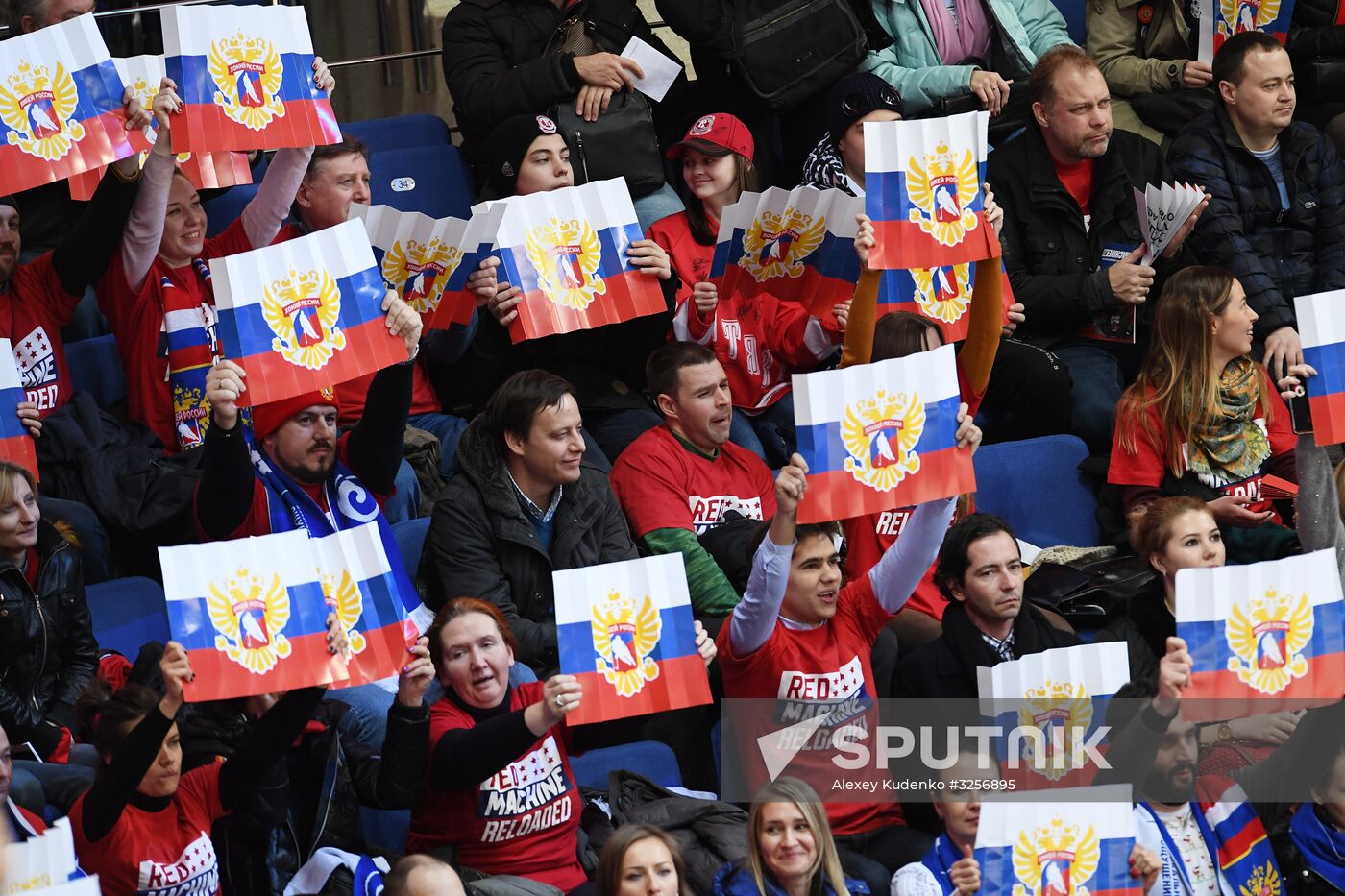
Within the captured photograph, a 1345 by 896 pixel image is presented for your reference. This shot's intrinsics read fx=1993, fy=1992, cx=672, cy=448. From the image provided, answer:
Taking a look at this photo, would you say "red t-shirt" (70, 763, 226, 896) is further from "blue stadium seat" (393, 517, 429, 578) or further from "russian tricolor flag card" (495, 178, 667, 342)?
"russian tricolor flag card" (495, 178, 667, 342)

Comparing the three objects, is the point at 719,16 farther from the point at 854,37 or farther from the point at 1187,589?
the point at 1187,589

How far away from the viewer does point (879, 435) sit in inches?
167

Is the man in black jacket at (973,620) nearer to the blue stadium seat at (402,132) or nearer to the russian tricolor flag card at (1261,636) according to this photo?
the russian tricolor flag card at (1261,636)

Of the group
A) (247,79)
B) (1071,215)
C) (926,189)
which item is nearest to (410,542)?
(247,79)

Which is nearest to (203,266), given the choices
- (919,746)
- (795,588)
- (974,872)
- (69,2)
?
(69,2)

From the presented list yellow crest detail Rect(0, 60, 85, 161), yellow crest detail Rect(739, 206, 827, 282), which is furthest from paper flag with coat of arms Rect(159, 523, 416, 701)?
yellow crest detail Rect(739, 206, 827, 282)

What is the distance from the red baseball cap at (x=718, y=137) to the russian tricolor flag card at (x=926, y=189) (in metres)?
0.88

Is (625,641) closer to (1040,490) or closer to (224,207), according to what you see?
(1040,490)

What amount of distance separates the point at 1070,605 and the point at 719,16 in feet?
7.49

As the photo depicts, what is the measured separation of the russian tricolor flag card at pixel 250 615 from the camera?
3.64m

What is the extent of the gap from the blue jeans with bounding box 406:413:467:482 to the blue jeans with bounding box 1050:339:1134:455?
5.81 feet

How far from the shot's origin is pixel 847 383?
422 cm

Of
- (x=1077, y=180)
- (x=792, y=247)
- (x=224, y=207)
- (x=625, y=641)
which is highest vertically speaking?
(x=224, y=207)

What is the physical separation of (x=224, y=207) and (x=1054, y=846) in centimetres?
323
